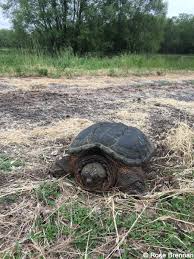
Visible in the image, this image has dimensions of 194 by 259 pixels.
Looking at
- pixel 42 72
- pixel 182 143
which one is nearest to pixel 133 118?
pixel 182 143

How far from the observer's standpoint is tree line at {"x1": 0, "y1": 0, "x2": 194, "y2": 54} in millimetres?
20344

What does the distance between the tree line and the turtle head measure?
17.4 meters

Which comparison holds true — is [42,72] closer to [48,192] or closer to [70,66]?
[70,66]

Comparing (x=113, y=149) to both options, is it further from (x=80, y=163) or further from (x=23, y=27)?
(x=23, y=27)

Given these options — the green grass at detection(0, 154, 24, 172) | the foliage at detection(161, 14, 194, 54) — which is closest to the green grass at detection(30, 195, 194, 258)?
the green grass at detection(0, 154, 24, 172)

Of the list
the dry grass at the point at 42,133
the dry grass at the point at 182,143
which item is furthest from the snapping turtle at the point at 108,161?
the dry grass at the point at 42,133

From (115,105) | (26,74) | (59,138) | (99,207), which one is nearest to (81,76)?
(26,74)

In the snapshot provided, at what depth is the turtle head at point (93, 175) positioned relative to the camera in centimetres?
221

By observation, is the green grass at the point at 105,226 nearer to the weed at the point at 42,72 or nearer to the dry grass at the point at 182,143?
the dry grass at the point at 182,143

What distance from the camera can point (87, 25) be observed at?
21.0m

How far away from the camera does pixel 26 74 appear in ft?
25.3

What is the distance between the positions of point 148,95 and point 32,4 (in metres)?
16.3

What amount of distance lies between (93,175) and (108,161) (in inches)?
5.4

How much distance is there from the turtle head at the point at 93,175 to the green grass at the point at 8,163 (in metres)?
0.63
